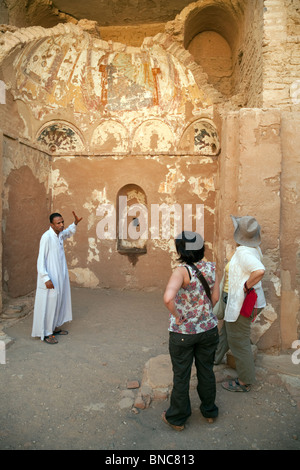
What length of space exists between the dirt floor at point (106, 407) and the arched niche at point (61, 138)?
4.87 m

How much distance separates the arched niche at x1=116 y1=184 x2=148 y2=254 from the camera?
7.95 metres

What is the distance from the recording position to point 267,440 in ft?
8.52

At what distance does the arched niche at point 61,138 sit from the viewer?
25.5 ft

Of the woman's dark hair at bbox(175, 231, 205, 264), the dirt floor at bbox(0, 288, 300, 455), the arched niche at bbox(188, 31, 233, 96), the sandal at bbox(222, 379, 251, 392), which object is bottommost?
the dirt floor at bbox(0, 288, 300, 455)

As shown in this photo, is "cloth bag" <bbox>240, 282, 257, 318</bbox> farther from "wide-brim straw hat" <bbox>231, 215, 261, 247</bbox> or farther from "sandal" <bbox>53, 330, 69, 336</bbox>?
"sandal" <bbox>53, 330, 69, 336</bbox>

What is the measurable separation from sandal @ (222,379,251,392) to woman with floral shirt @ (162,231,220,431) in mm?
718

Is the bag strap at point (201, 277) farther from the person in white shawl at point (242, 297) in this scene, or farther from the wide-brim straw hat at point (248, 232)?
the wide-brim straw hat at point (248, 232)

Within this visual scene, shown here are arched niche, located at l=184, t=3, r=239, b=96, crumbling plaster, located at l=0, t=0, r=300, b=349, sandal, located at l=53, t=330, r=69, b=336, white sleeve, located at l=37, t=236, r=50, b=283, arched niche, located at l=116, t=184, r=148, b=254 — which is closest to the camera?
white sleeve, located at l=37, t=236, r=50, b=283

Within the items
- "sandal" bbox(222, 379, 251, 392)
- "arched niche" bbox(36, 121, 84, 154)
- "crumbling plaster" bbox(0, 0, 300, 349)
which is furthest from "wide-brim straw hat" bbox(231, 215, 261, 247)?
"arched niche" bbox(36, 121, 84, 154)

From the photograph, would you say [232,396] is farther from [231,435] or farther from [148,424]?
[148,424]

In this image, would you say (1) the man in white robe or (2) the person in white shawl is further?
Result: (1) the man in white robe

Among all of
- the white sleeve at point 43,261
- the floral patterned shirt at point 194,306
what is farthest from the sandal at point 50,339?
the floral patterned shirt at point 194,306

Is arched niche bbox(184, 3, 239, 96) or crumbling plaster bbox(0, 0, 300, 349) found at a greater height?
arched niche bbox(184, 3, 239, 96)

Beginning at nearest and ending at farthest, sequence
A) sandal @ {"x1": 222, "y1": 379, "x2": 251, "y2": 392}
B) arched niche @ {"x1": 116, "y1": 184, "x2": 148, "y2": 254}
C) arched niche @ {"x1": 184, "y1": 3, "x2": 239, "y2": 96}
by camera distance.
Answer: sandal @ {"x1": 222, "y1": 379, "x2": 251, "y2": 392}
arched niche @ {"x1": 116, "y1": 184, "x2": 148, "y2": 254}
arched niche @ {"x1": 184, "y1": 3, "x2": 239, "y2": 96}
